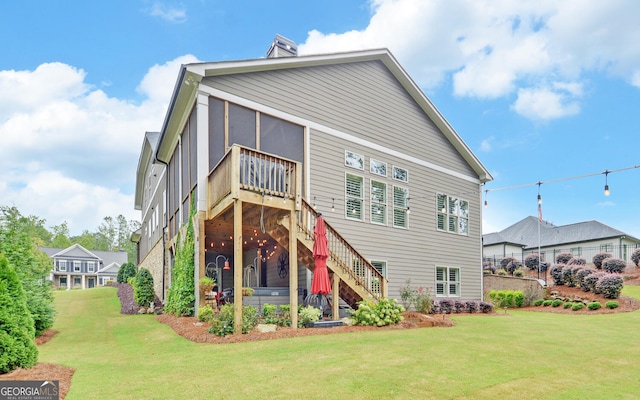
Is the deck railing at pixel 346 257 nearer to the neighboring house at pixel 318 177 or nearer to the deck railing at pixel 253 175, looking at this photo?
the neighboring house at pixel 318 177

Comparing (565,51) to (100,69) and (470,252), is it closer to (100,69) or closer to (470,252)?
(470,252)

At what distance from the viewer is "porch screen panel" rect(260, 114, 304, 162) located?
478 inches

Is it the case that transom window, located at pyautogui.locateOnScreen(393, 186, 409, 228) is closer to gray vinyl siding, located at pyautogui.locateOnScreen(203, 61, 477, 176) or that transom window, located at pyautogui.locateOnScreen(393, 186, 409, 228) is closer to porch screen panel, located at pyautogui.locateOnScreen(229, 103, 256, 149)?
gray vinyl siding, located at pyautogui.locateOnScreen(203, 61, 477, 176)

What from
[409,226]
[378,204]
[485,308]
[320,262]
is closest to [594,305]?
[485,308]

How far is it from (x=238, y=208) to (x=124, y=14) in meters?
9.66

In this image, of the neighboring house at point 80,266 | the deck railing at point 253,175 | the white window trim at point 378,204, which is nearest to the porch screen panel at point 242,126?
the deck railing at point 253,175

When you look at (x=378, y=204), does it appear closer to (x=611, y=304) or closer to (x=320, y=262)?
(x=320, y=262)

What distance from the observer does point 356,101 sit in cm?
1495

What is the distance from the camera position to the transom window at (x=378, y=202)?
48.6 feet

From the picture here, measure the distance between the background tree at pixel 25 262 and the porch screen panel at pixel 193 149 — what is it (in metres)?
4.27

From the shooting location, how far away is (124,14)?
46.2 ft

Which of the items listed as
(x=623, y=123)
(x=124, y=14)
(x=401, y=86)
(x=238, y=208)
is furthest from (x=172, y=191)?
(x=623, y=123)

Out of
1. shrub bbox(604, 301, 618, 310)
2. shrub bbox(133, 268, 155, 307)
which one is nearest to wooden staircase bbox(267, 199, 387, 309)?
shrub bbox(133, 268, 155, 307)

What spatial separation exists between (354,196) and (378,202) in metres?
1.13
